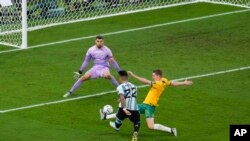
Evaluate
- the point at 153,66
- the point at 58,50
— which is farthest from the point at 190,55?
the point at 58,50

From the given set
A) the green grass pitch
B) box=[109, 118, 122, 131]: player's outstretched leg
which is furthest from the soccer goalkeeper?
box=[109, 118, 122, 131]: player's outstretched leg

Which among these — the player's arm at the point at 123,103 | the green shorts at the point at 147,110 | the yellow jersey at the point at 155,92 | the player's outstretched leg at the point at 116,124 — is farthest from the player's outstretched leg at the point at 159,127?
the player's arm at the point at 123,103

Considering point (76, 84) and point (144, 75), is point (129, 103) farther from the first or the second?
point (144, 75)

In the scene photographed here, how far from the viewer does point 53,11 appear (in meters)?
43.7

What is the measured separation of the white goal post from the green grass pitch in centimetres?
36

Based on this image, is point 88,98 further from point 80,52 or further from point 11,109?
point 80,52

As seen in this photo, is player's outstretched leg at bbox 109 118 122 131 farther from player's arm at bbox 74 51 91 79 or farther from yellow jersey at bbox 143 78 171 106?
player's arm at bbox 74 51 91 79

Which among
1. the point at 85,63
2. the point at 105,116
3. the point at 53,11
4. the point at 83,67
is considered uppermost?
the point at 53,11

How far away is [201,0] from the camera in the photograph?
47562 mm

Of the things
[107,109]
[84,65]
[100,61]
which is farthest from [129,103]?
[84,65]

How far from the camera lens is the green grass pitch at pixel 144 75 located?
3148cm

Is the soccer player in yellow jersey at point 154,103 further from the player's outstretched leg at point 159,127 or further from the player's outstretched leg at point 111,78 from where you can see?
the player's outstretched leg at point 111,78

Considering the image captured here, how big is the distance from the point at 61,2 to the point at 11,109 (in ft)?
37.8

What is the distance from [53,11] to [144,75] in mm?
7748
